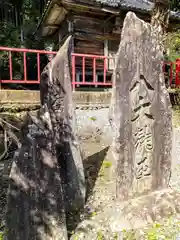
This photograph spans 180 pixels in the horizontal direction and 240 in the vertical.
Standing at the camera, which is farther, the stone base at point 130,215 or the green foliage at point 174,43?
the green foliage at point 174,43

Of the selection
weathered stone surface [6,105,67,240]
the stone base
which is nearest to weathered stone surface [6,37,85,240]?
weathered stone surface [6,105,67,240]

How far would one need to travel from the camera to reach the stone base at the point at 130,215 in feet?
6.50

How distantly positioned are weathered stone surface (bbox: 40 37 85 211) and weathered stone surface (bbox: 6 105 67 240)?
1.94 ft

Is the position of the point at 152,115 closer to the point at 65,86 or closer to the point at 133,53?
the point at 133,53

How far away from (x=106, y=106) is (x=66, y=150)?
2.94m

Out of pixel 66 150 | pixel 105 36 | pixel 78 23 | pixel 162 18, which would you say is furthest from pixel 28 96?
pixel 105 36

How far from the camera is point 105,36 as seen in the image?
8.38m

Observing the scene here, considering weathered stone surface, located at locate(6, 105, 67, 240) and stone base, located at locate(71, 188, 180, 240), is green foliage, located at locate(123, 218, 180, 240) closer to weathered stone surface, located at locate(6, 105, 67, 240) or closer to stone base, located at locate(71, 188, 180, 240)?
stone base, located at locate(71, 188, 180, 240)

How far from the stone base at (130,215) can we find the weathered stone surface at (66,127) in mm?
338

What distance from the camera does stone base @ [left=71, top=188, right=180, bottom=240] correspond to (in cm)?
198

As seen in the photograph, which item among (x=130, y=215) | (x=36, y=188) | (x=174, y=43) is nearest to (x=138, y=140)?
(x=130, y=215)

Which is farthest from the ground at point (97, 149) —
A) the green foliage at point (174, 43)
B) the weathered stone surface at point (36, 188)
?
the green foliage at point (174, 43)

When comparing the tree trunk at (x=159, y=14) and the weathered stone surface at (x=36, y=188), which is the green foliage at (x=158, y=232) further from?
the tree trunk at (x=159, y=14)

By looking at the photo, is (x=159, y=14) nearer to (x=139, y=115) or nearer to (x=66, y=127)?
(x=139, y=115)
